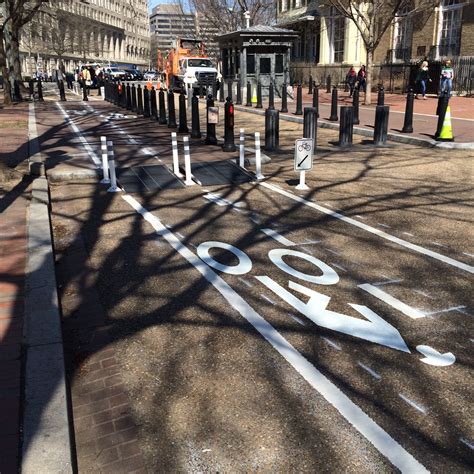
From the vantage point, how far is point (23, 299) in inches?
178

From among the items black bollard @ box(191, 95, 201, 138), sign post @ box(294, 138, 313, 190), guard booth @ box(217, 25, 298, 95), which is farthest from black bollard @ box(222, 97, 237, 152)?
guard booth @ box(217, 25, 298, 95)

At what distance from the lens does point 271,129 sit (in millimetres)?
12531

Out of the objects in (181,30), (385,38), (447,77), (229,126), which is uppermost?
(181,30)

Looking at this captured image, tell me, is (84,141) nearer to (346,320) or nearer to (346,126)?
(346,126)

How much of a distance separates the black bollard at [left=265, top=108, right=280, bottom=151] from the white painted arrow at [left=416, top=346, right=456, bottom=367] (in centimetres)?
923

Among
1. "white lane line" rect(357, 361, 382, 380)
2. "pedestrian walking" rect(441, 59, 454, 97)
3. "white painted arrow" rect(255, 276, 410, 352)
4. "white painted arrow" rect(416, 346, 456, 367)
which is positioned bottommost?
"white lane line" rect(357, 361, 382, 380)

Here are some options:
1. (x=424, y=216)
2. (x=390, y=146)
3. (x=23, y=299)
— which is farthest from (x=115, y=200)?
(x=390, y=146)

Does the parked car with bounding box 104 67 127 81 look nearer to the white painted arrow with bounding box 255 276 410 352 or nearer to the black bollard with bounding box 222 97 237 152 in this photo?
the black bollard with bounding box 222 97 237 152

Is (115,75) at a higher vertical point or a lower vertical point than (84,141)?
higher

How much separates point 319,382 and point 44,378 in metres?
1.77

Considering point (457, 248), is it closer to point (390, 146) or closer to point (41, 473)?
point (41, 473)

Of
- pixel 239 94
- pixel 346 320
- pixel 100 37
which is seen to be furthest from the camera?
pixel 100 37

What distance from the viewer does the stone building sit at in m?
86.9

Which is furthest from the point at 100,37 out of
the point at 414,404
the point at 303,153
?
the point at 414,404
